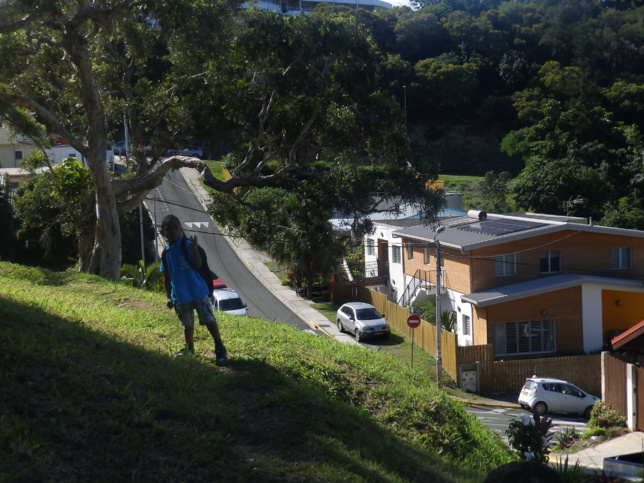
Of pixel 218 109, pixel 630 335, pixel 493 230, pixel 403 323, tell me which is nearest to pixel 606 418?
pixel 630 335

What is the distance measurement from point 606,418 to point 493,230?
11.1 meters

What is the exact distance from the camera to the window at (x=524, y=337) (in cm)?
2655

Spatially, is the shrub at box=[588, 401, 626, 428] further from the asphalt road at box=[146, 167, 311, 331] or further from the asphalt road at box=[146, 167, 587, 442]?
the asphalt road at box=[146, 167, 311, 331]

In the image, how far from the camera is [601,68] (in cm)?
6494

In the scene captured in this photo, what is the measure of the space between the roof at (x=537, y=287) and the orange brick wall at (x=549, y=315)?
35 centimetres

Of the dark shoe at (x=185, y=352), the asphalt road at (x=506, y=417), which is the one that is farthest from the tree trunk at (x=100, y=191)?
the asphalt road at (x=506, y=417)

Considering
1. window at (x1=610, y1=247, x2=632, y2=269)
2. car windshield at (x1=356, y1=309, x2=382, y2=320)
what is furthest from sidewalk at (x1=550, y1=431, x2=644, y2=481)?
window at (x1=610, y1=247, x2=632, y2=269)

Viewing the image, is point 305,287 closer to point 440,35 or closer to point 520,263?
point 520,263

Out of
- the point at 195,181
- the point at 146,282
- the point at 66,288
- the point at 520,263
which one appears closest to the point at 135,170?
the point at 146,282

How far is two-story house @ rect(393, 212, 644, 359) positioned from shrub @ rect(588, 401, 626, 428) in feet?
23.4

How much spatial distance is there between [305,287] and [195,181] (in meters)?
21.1

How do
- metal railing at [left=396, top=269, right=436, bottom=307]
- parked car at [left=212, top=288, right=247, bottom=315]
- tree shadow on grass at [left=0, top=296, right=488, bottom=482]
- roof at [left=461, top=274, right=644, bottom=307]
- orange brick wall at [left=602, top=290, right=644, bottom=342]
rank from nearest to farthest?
1. tree shadow on grass at [left=0, top=296, right=488, bottom=482]
2. roof at [left=461, top=274, right=644, bottom=307]
3. parked car at [left=212, top=288, right=247, bottom=315]
4. orange brick wall at [left=602, top=290, right=644, bottom=342]
5. metal railing at [left=396, top=269, right=436, bottom=307]

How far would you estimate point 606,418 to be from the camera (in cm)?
1878

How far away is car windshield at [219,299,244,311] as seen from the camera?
26328 mm
